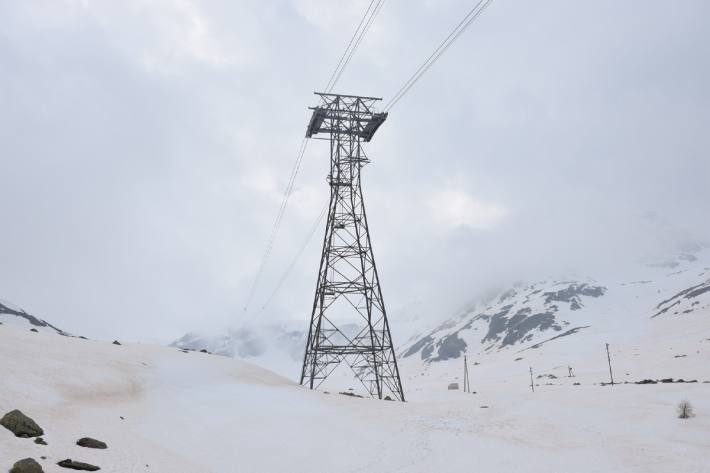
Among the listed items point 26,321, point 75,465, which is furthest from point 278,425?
point 26,321

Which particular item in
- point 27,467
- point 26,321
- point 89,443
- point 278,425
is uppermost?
point 26,321

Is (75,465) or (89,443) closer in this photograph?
(75,465)

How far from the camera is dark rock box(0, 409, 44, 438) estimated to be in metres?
13.0

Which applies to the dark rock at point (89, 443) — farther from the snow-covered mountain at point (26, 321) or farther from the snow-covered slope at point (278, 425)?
the snow-covered mountain at point (26, 321)

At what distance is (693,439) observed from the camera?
64.7 ft

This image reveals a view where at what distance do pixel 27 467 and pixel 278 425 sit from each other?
11.6m

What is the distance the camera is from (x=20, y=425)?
13.2 metres

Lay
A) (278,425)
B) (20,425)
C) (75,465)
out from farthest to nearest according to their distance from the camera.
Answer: (278,425), (20,425), (75,465)

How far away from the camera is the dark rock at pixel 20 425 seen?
510 inches

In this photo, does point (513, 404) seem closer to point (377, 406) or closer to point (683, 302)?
point (377, 406)

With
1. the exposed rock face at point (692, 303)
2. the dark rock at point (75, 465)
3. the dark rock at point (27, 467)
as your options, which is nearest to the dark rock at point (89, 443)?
the dark rock at point (75, 465)

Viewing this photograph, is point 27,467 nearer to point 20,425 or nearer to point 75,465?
point 75,465

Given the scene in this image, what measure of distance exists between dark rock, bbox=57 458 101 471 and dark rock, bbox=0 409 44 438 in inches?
75.9

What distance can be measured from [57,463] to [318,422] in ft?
39.8
